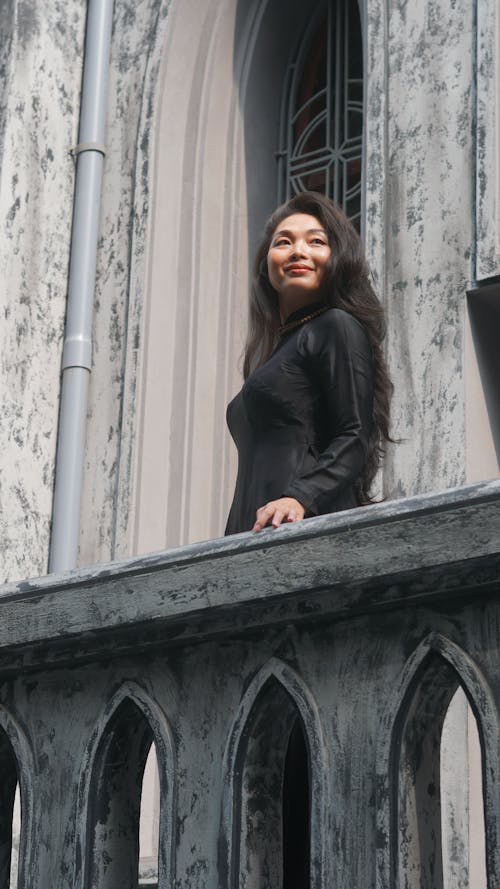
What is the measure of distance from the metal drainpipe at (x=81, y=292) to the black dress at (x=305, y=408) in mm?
2272

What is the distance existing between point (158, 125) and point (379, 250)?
4.37 feet

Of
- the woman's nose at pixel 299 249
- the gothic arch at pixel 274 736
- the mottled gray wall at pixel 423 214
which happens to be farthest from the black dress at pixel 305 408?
the mottled gray wall at pixel 423 214

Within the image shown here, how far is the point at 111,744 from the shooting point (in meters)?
2.16

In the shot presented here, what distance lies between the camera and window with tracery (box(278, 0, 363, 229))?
214 inches

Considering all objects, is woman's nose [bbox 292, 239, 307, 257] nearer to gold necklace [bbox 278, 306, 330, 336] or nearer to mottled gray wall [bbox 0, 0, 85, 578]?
gold necklace [bbox 278, 306, 330, 336]

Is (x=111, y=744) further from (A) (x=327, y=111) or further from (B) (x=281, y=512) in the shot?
(A) (x=327, y=111)

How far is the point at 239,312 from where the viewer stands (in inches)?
221

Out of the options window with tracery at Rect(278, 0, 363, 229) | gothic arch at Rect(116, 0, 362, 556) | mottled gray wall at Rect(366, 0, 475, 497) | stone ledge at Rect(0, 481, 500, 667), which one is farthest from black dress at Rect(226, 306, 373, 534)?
window with tracery at Rect(278, 0, 363, 229)

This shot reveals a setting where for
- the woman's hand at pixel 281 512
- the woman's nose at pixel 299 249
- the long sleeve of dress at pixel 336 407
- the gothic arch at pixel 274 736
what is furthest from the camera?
the woman's nose at pixel 299 249

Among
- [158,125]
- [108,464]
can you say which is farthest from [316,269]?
[158,125]

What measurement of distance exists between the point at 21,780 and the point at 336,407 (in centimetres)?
94

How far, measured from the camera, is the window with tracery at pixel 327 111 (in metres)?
5.43

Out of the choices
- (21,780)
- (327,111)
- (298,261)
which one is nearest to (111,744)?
(21,780)

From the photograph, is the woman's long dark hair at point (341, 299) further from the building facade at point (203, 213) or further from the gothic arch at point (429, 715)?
the building facade at point (203, 213)
